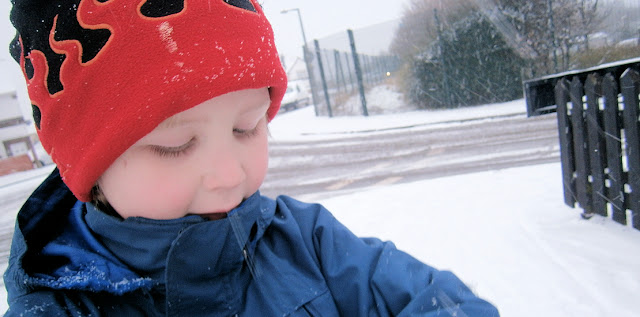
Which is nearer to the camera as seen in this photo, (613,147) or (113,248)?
(113,248)

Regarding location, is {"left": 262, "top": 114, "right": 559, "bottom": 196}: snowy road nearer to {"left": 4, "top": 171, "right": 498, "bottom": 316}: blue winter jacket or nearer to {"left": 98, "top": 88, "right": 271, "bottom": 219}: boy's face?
{"left": 4, "top": 171, "right": 498, "bottom": 316}: blue winter jacket

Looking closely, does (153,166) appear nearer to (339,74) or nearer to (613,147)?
(613,147)

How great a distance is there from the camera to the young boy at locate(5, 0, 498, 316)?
0.87 m

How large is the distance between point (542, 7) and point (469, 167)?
27.3ft

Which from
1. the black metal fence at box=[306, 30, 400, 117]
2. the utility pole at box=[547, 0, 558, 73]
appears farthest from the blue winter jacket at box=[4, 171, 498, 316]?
the black metal fence at box=[306, 30, 400, 117]

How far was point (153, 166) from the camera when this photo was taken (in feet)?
2.91

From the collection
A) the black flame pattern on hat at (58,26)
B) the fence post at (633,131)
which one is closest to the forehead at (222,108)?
the black flame pattern on hat at (58,26)

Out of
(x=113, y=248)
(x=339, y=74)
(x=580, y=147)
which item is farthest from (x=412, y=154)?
(x=339, y=74)

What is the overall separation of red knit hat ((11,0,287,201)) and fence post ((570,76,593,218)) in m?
3.09

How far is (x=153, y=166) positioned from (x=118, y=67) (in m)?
0.23

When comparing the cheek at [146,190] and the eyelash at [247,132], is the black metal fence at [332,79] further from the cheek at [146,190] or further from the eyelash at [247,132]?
the cheek at [146,190]

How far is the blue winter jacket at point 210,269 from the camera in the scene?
95 cm

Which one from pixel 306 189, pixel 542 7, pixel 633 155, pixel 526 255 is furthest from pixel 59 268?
pixel 542 7

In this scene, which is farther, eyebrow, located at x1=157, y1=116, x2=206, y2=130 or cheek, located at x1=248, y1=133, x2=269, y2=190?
cheek, located at x1=248, y1=133, x2=269, y2=190
